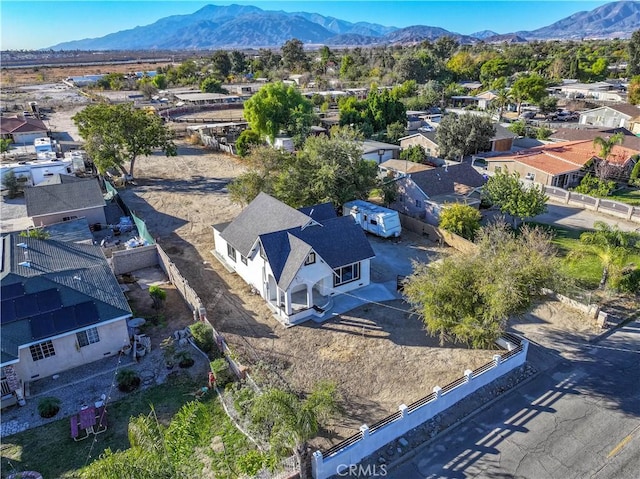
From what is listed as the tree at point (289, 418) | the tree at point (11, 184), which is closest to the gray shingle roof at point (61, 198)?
the tree at point (11, 184)

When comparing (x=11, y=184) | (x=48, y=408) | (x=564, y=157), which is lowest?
(x=48, y=408)

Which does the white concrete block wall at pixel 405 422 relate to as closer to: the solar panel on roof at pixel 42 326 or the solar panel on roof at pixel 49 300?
the solar panel on roof at pixel 42 326

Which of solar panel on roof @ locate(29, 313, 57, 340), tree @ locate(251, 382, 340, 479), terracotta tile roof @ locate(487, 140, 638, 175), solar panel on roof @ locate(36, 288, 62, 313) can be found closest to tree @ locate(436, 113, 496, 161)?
terracotta tile roof @ locate(487, 140, 638, 175)

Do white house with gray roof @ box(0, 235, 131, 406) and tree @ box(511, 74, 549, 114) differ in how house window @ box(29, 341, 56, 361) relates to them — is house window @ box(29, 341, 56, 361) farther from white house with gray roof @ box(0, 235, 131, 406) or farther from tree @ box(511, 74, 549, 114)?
tree @ box(511, 74, 549, 114)

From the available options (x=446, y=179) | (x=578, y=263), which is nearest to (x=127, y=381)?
(x=578, y=263)

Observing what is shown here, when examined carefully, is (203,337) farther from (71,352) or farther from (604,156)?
(604,156)

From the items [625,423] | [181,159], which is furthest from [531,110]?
[625,423]

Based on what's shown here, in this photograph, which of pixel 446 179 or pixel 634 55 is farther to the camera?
pixel 634 55
